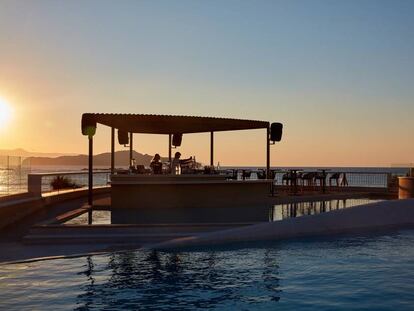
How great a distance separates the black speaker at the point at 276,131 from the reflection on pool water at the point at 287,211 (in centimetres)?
216

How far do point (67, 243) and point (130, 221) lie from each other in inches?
88.8

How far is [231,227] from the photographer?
10.5 meters

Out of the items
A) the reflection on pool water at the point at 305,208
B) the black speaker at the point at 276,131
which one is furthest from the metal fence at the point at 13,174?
the black speaker at the point at 276,131

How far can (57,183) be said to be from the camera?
1820cm

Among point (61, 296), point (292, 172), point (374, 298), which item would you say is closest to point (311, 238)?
point (374, 298)

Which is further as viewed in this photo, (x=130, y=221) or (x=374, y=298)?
(x=130, y=221)

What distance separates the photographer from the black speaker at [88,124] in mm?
13867

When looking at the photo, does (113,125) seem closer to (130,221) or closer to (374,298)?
(130,221)

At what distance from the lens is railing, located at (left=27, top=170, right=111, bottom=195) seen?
1428 centimetres

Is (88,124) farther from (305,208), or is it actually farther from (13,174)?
(305,208)

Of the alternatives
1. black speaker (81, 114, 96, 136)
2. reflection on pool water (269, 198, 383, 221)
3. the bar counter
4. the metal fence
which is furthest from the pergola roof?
the metal fence

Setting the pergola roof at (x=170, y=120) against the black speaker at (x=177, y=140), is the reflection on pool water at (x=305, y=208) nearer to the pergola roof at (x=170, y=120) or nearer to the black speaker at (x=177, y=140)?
the pergola roof at (x=170, y=120)

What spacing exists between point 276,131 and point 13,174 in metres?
8.06

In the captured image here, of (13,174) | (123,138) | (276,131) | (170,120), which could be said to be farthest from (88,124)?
(276,131)
